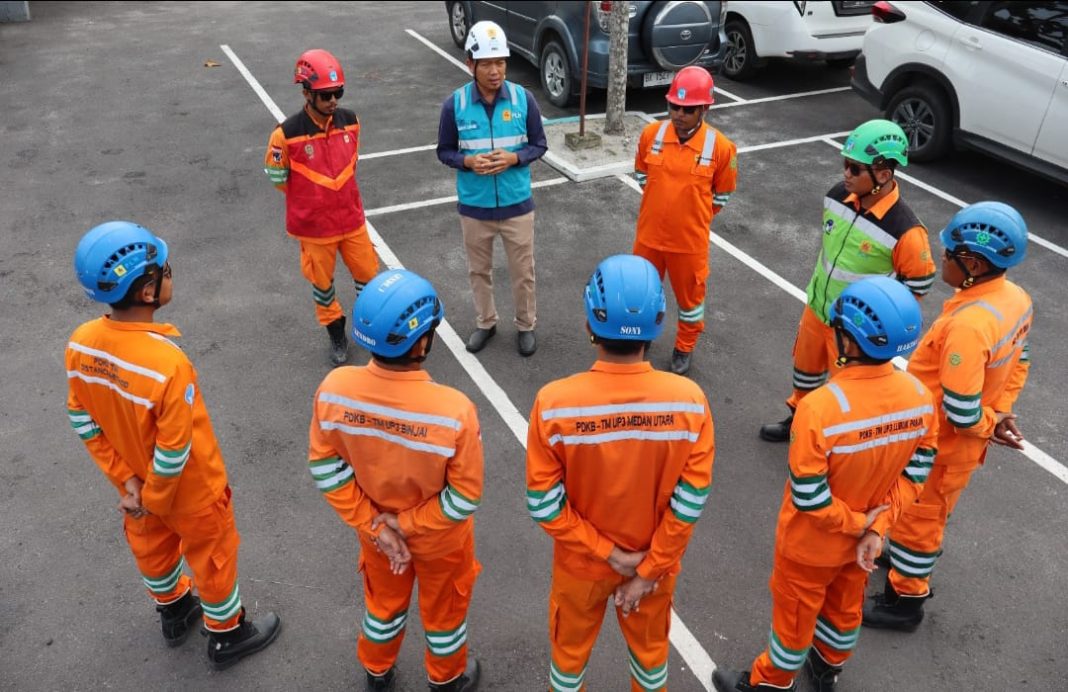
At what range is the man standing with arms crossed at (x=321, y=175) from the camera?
5.13 m

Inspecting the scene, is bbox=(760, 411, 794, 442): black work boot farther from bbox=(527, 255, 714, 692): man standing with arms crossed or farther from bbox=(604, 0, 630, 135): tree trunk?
bbox=(604, 0, 630, 135): tree trunk

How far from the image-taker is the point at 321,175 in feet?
17.7

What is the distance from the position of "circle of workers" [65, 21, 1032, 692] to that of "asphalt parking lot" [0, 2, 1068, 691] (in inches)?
11.2

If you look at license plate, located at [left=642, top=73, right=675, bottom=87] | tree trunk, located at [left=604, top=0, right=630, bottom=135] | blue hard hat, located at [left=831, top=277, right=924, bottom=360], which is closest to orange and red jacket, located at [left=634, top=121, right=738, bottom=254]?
blue hard hat, located at [left=831, top=277, right=924, bottom=360]

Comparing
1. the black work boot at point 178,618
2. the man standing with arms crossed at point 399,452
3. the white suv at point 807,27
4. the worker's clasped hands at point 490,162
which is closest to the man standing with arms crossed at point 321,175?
→ the worker's clasped hands at point 490,162

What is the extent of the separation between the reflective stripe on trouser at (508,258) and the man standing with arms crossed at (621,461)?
3.15 meters

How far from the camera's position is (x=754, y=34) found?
36.0ft

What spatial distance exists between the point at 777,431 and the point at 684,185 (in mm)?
1710

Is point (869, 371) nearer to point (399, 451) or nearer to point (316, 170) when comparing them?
point (399, 451)

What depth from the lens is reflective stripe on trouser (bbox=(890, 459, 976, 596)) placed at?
142 inches

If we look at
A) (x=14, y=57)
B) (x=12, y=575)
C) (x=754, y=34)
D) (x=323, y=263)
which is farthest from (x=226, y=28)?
(x=12, y=575)

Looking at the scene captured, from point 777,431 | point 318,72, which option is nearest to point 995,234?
point 777,431

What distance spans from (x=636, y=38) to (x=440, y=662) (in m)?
8.53

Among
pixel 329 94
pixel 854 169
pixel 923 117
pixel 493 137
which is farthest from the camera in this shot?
pixel 923 117
